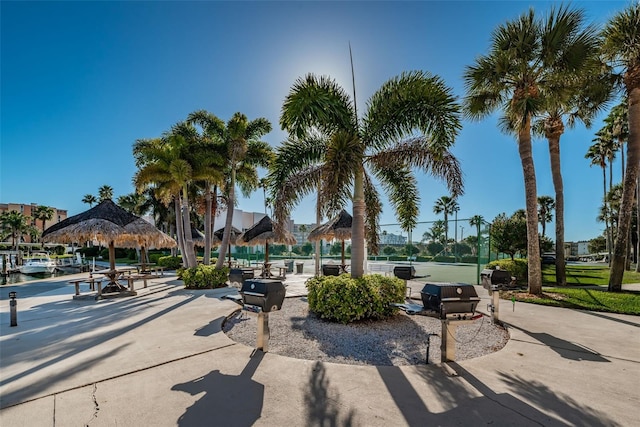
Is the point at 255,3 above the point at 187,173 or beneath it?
above

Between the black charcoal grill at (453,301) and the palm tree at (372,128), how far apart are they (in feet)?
8.44

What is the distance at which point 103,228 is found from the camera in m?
9.57

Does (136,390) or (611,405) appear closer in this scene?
(611,405)

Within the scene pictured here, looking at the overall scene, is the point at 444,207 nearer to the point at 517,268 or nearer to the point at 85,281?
the point at 517,268

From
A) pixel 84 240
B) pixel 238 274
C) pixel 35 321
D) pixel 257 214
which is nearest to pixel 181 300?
pixel 238 274

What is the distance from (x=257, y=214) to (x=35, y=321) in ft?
143

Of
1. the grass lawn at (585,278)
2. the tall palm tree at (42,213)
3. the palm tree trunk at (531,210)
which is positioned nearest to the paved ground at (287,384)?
the palm tree trunk at (531,210)

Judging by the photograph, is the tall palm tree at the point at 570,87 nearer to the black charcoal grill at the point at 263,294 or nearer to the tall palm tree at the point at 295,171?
the tall palm tree at the point at 295,171

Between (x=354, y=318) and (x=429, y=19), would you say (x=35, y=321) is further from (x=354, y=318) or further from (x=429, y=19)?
(x=429, y=19)

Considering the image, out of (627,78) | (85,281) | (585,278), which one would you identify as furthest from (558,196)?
(85,281)

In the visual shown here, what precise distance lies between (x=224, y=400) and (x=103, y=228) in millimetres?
9155

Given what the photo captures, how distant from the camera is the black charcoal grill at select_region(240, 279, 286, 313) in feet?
14.4

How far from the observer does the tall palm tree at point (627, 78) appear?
8.87 m

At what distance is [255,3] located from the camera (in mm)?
8023
